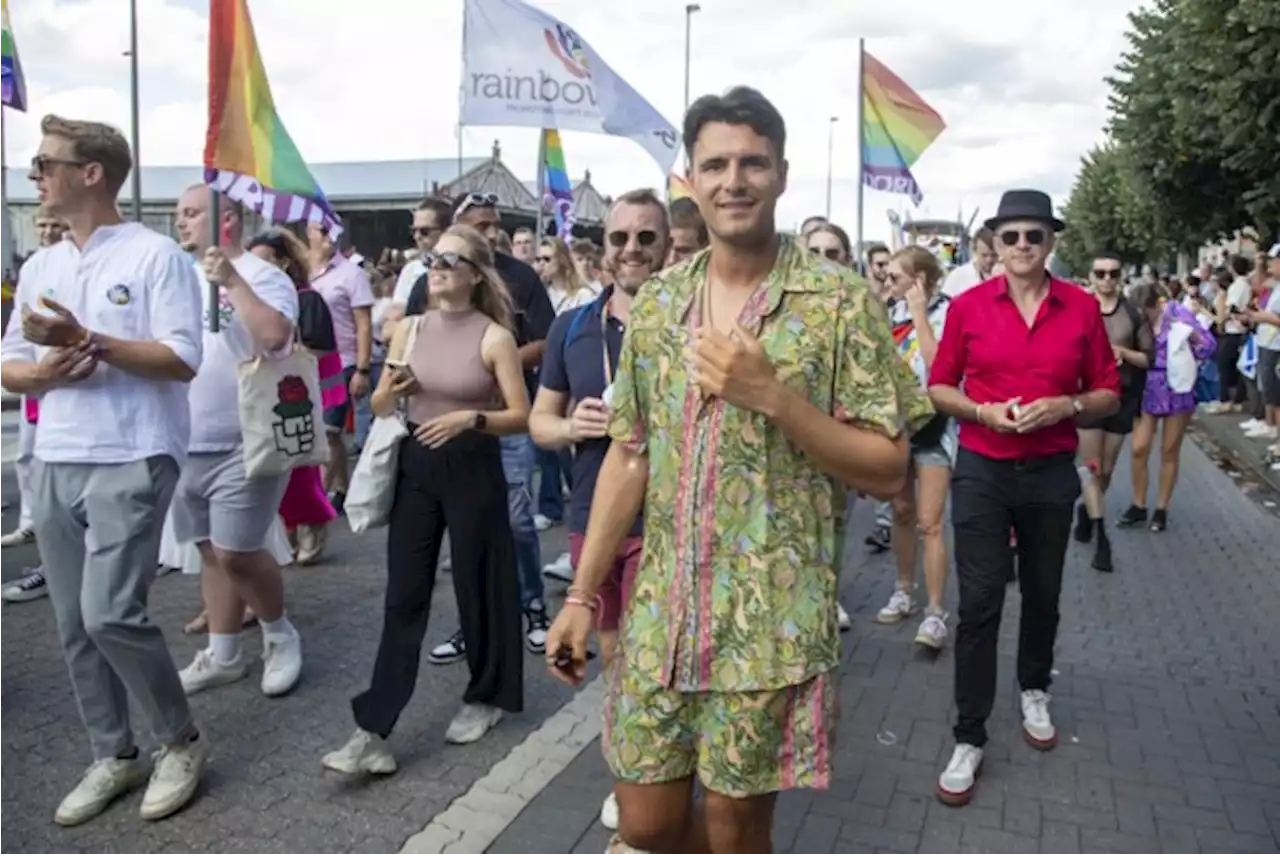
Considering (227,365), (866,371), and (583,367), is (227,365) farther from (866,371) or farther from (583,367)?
(866,371)

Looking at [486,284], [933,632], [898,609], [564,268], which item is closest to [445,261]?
[486,284]

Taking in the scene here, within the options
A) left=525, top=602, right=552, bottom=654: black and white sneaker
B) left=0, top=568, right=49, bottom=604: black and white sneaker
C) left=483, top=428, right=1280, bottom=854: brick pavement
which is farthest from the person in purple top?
left=0, top=568, right=49, bottom=604: black and white sneaker

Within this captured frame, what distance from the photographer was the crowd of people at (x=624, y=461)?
95.1 inches

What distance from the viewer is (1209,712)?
16.4 feet

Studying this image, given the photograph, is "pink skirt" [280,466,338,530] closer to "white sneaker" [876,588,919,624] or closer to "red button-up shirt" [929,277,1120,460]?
"white sneaker" [876,588,919,624]

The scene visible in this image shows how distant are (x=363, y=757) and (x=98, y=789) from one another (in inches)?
33.8

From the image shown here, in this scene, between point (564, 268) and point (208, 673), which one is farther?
point (564, 268)

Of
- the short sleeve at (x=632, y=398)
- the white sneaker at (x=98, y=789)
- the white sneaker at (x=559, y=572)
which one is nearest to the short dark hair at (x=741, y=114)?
the short sleeve at (x=632, y=398)

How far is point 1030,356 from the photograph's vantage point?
169 inches

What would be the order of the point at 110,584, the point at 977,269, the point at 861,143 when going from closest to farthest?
the point at 110,584
the point at 977,269
the point at 861,143

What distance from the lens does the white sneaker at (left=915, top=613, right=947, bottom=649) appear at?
5684 mm

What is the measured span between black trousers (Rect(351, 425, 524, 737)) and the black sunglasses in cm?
103

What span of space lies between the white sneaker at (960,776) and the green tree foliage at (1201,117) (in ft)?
36.9

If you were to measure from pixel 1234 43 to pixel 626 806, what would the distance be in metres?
13.9
